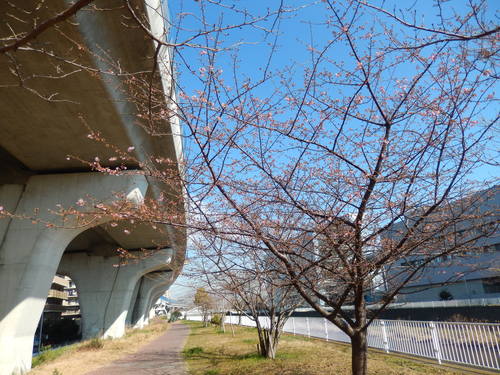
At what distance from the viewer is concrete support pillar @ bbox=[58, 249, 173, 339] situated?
70.3ft

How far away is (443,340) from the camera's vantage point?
8.40 meters

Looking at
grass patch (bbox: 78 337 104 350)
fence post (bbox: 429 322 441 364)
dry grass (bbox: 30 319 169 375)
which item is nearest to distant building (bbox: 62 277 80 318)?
grass patch (bbox: 78 337 104 350)

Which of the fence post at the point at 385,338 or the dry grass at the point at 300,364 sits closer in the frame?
the dry grass at the point at 300,364

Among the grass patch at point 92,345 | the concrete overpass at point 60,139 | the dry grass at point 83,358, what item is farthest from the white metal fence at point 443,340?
the grass patch at point 92,345

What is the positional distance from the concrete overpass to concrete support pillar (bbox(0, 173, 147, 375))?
27 millimetres

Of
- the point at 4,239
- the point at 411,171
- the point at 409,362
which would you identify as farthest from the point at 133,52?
the point at 409,362

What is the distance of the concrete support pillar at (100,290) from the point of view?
21438mm

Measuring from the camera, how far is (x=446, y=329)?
8.35m

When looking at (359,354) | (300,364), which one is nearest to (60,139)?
(359,354)

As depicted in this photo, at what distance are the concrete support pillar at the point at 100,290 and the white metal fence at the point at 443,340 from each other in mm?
14594

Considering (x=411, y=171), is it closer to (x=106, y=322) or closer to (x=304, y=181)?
(x=304, y=181)

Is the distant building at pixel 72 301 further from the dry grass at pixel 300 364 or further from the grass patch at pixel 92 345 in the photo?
the dry grass at pixel 300 364

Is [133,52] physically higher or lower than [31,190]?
higher

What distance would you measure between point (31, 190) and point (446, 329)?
38.2 ft
